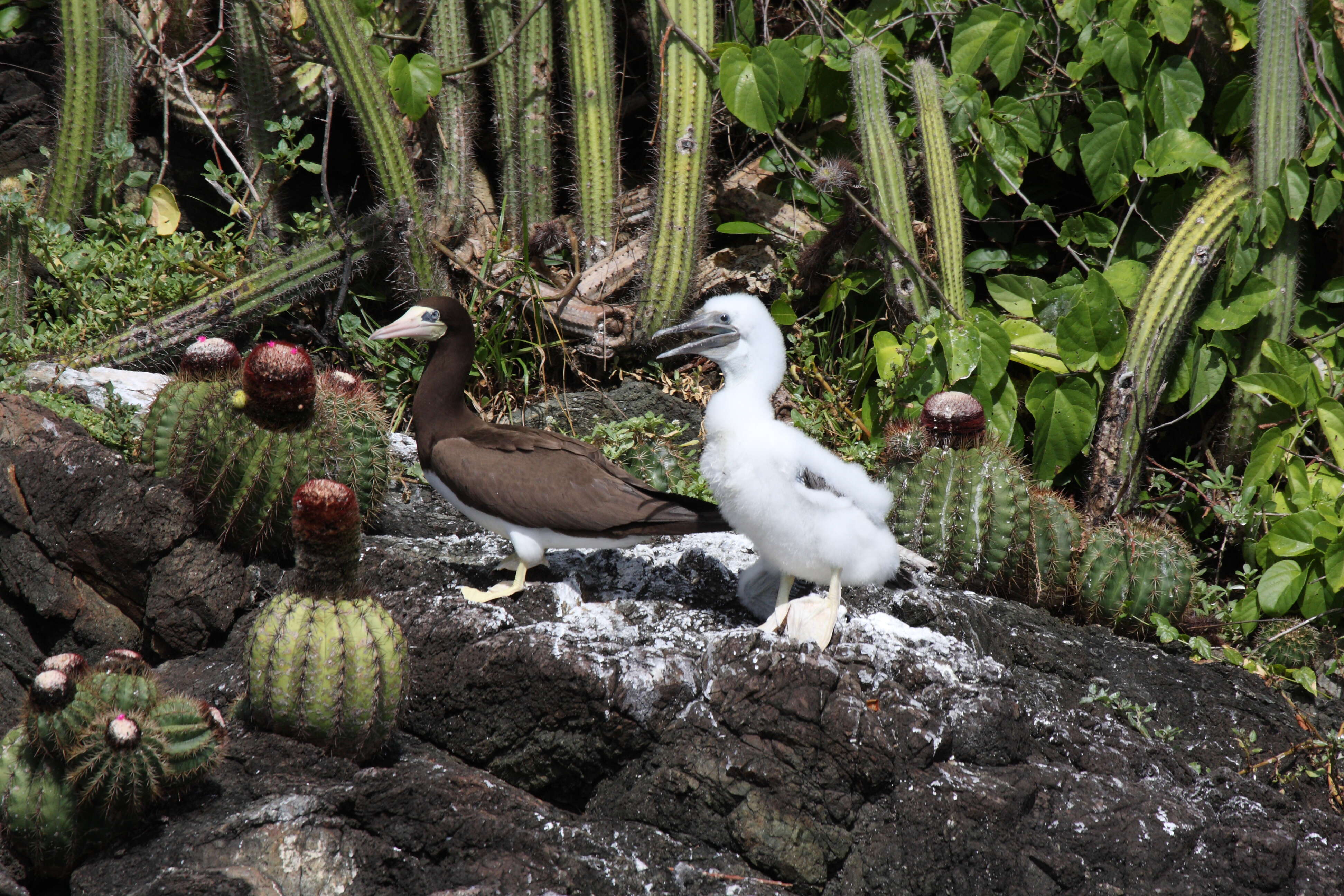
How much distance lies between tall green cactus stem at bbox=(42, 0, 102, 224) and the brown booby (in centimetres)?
281

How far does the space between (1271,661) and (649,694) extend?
122 inches

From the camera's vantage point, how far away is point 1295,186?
5.38 m

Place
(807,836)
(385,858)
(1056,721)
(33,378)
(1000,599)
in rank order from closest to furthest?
(385,858) < (807,836) < (1056,721) < (1000,599) < (33,378)

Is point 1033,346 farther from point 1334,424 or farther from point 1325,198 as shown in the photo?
point 1325,198

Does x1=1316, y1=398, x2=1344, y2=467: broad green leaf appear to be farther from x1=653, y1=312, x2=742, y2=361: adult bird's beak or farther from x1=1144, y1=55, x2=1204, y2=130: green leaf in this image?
x1=653, y1=312, x2=742, y2=361: adult bird's beak

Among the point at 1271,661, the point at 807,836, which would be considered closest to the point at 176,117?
the point at 807,836

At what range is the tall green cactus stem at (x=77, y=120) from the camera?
5.78 metres

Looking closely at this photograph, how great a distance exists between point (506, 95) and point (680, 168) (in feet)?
4.20

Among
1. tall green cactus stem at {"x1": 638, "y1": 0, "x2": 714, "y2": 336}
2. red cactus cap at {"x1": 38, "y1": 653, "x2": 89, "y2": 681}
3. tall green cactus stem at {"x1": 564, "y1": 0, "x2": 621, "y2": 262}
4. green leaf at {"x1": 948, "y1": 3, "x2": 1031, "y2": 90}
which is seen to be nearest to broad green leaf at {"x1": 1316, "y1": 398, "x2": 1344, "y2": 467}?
green leaf at {"x1": 948, "y1": 3, "x2": 1031, "y2": 90}

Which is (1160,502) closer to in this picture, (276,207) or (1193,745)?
(1193,745)

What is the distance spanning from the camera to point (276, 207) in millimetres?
6469

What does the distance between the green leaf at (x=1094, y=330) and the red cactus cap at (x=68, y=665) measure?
14.4 feet

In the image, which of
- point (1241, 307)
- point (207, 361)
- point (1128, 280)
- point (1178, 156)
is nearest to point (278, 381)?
point (207, 361)

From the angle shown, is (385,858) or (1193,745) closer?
(385,858)
